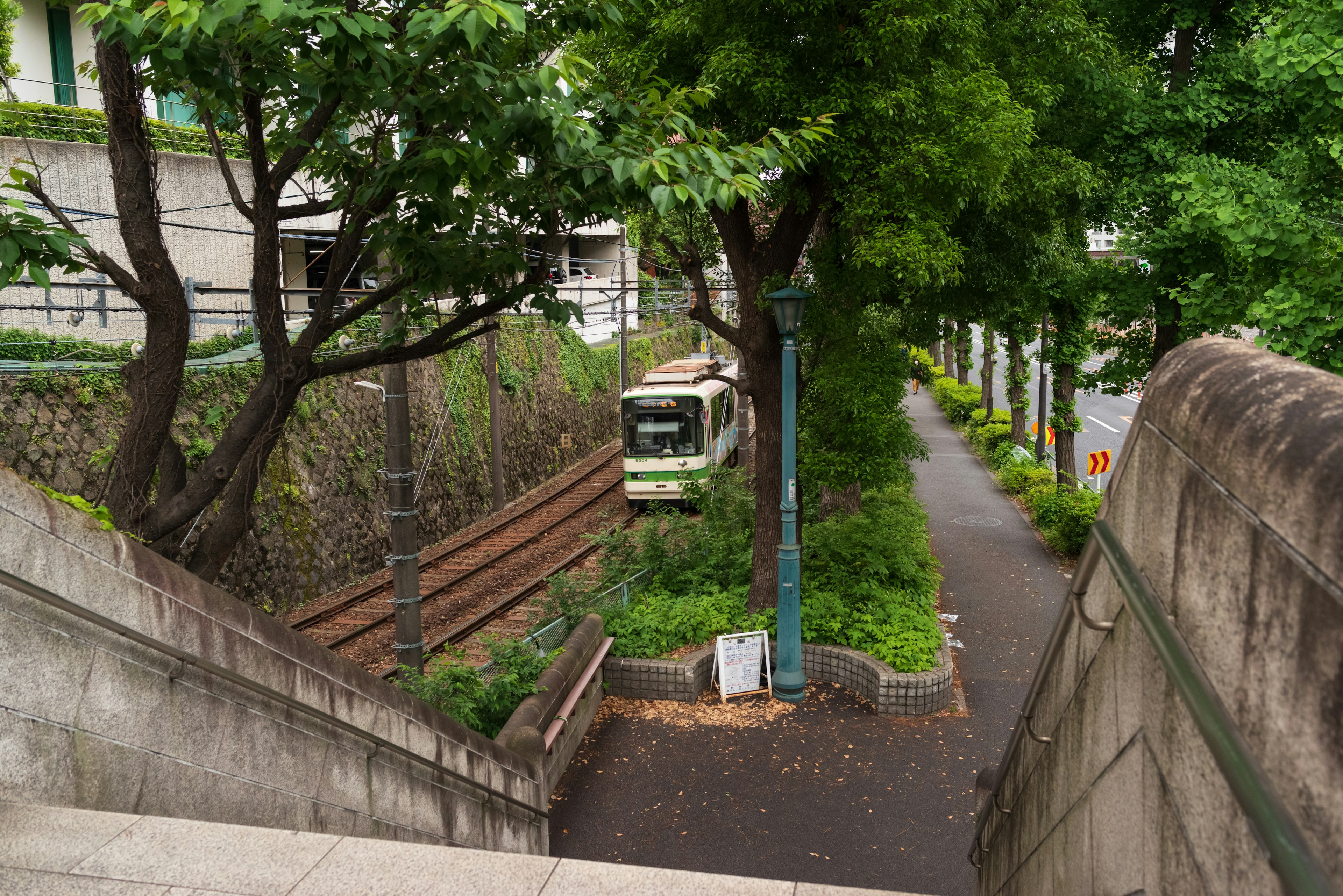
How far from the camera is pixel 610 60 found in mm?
10820

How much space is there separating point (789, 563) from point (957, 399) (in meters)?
29.4

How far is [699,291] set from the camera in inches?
462

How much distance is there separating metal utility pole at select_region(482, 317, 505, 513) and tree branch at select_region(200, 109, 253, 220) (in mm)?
17519

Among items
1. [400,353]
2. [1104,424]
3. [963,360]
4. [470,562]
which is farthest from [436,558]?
[1104,424]

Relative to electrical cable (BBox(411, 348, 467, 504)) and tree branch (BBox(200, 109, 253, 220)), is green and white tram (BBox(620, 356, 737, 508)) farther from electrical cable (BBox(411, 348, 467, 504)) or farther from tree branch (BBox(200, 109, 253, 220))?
tree branch (BBox(200, 109, 253, 220))

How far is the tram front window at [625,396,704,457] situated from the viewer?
2208 cm

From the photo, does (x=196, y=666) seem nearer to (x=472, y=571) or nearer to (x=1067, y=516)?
(x=472, y=571)

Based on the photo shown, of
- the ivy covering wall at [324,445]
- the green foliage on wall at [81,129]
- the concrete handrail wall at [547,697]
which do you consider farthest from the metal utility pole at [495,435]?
the concrete handrail wall at [547,697]

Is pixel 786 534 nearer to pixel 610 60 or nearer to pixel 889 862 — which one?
pixel 889 862

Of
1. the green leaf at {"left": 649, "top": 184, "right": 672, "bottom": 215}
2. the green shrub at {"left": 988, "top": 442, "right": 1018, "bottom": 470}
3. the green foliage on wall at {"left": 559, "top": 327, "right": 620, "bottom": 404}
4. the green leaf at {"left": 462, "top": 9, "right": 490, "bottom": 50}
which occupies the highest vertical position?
A: the green leaf at {"left": 462, "top": 9, "right": 490, "bottom": 50}

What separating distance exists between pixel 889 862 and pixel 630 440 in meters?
15.6

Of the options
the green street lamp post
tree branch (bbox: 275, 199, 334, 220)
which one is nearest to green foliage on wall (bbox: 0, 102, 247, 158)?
the green street lamp post

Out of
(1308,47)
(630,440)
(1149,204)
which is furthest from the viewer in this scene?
(630,440)

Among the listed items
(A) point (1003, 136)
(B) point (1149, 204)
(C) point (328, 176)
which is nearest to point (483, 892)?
(C) point (328, 176)
